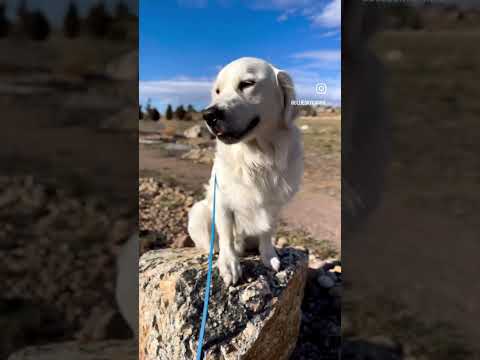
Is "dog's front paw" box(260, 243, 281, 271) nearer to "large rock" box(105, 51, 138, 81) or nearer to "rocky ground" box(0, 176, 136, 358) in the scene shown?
"rocky ground" box(0, 176, 136, 358)

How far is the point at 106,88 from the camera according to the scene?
61.8 inches

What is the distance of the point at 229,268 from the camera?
1.44 meters

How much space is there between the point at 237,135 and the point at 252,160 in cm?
15

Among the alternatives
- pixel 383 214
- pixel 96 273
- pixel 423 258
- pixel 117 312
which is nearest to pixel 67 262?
pixel 96 273

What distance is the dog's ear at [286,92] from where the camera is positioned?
4.35 feet

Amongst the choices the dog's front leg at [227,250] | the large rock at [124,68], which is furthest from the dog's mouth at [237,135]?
the large rock at [124,68]

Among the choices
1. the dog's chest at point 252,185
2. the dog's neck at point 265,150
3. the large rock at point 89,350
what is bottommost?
the large rock at point 89,350

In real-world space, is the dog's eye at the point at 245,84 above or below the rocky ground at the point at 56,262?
above

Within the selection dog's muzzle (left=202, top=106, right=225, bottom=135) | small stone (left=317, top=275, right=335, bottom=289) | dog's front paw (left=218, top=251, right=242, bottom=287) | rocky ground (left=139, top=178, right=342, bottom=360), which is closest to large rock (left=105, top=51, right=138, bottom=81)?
rocky ground (left=139, top=178, right=342, bottom=360)

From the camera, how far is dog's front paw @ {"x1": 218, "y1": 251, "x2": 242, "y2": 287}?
144cm

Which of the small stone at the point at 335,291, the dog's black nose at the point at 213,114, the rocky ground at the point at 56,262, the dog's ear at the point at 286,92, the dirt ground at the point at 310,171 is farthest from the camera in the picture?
the small stone at the point at 335,291

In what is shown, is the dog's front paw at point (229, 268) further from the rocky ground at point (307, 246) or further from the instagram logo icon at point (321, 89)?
the instagram logo icon at point (321, 89)

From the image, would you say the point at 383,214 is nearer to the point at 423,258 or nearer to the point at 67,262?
the point at 423,258

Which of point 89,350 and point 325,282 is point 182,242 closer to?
point 89,350
